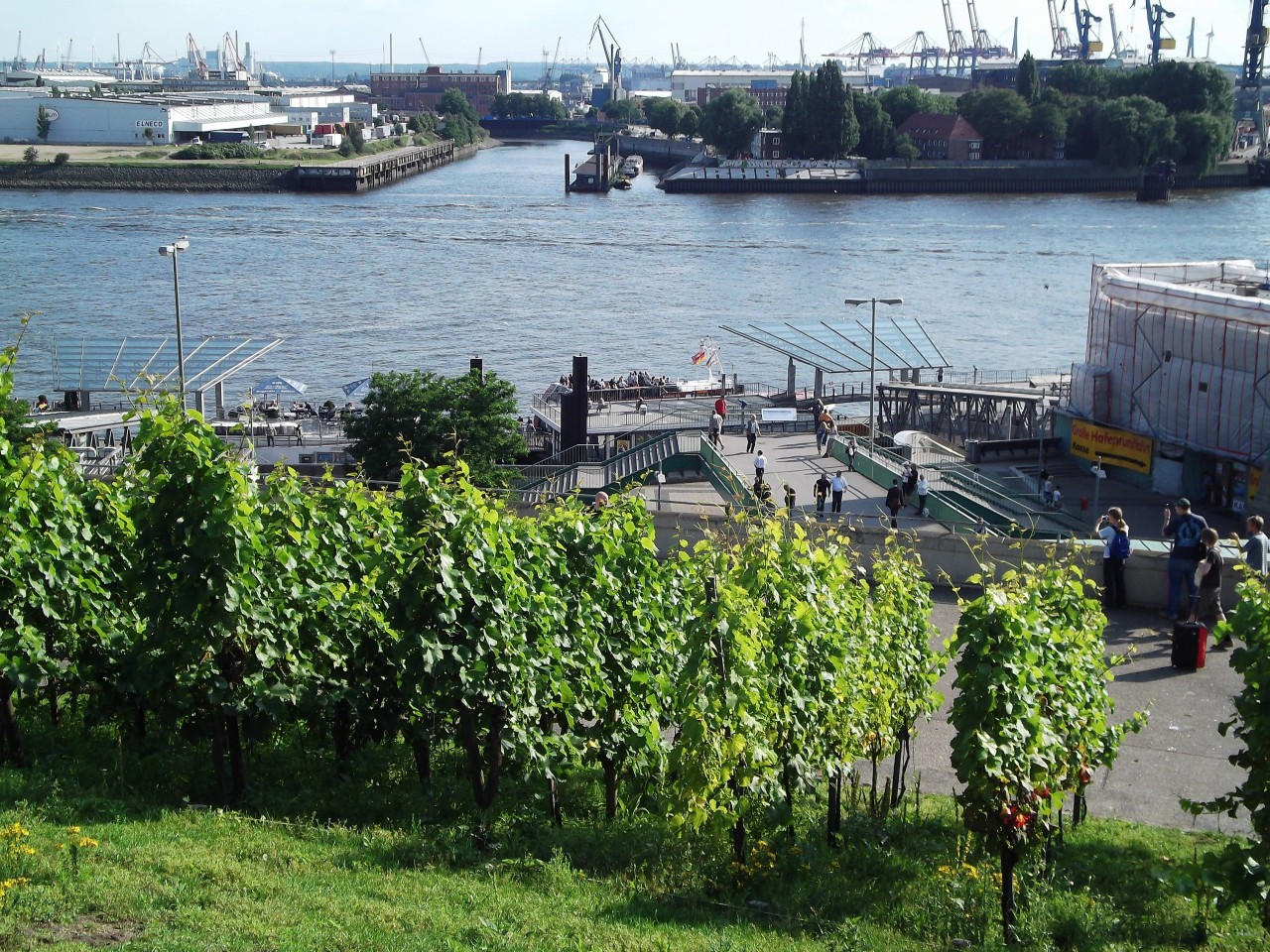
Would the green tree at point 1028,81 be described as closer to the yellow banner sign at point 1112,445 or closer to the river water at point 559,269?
the river water at point 559,269

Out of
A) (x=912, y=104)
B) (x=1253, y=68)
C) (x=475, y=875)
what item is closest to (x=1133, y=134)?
(x=912, y=104)

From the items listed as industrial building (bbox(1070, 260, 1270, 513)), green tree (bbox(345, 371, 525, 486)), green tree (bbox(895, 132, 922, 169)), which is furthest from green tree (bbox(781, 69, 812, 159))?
green tree (bbox(345, 371, 525, 486))

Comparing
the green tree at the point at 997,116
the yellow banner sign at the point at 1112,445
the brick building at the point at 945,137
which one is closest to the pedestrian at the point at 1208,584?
the yellow banner sign at the point at 1112,445

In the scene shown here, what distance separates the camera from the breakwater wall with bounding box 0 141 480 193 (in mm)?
73375

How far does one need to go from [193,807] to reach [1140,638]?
6188 millimetres

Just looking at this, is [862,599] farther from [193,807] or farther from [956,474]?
[956,474]

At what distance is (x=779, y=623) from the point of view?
19.8 ft

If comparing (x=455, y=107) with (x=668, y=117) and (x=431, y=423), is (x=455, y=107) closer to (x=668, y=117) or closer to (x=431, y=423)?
(x=668, y=117)

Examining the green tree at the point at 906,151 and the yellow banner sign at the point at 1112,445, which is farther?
the green tree at the point at 906,151

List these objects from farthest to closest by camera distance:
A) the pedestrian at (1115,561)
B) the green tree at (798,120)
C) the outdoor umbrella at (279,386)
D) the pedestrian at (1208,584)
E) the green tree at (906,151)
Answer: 1. the green tree at (798,120)
2. the green tree at (906,151)
3. the outdoor umbrella at (279,386)
4. the pedestrian at (1115,561)
5. the pedestrian at (1208,584)

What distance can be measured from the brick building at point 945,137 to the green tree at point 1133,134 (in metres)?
6.62

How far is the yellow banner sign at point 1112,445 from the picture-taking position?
16.5 m

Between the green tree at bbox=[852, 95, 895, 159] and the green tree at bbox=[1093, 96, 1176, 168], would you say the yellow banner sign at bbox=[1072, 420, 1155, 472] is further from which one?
the green tree at bbox=[852, 95, 895, 159]

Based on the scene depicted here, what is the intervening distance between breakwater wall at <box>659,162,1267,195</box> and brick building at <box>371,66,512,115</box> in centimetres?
7794
